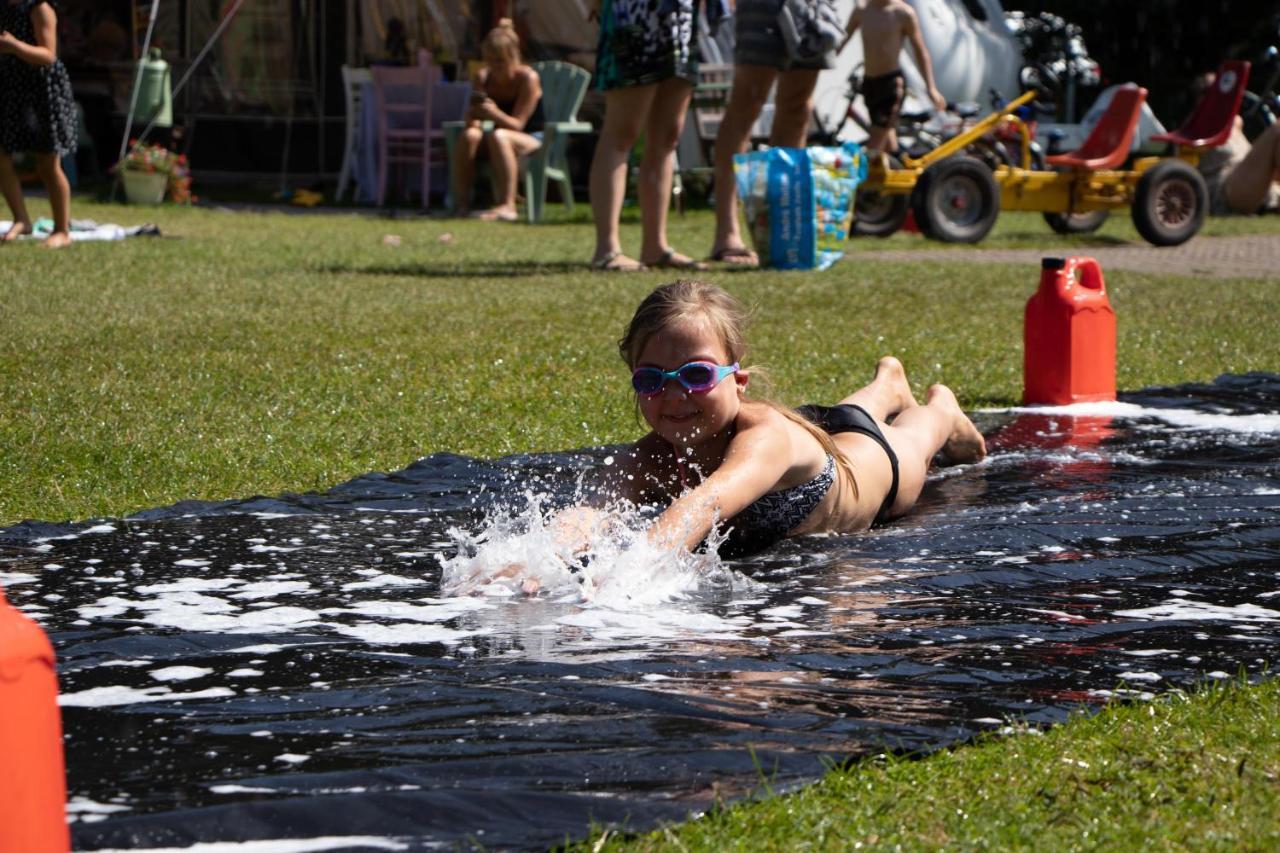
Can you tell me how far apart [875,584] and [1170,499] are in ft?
4.06

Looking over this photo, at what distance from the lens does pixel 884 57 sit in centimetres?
1290

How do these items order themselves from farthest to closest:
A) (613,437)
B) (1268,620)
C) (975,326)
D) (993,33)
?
(993,33) < (975,326) < (613,437) < (1268,620)

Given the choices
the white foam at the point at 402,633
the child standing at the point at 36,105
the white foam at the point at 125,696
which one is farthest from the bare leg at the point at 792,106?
the white foam at the point at 125,696

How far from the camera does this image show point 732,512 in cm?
378

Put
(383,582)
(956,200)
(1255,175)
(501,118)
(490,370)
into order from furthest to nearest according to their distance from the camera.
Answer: (1255,175), (501,118), (956,200), (490,370), (383,582)

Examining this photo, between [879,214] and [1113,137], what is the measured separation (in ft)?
6.67

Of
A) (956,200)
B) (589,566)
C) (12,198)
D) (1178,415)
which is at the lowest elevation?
(1178,415)

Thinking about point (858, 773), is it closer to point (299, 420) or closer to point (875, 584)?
point (875, 584)

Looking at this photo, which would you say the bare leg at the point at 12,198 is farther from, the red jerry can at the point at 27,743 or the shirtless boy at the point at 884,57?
the red jerry can at the point at 27,743

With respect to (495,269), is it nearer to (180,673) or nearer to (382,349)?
(382,349)

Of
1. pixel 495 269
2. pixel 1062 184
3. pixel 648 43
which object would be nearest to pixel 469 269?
pixel 495 269

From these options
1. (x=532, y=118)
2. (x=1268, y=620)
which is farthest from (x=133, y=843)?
(x=532, y=118)

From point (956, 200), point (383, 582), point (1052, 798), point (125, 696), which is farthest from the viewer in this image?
point (956, 200)

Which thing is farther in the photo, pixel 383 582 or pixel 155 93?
pixel 155 93
